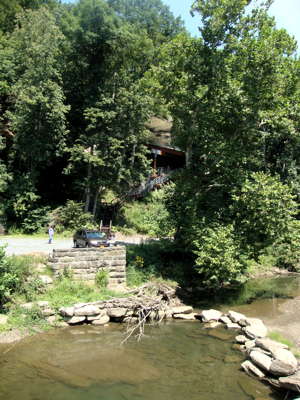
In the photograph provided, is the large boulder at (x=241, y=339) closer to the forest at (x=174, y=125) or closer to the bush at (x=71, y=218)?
the forest at (x=174, y=125)

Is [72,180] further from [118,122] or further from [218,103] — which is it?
[218,103]

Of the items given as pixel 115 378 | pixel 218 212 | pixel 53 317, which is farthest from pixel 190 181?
pixel 115 378

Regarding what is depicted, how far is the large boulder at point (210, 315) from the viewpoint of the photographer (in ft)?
54.9

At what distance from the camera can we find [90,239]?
22.1m

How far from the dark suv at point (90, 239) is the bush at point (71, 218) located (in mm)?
7213

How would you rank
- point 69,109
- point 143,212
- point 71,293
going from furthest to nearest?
1. point 143,212
2. point 69,109
3. point 71,293

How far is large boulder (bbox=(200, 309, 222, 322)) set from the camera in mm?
16727

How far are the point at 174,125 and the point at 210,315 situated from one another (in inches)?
523

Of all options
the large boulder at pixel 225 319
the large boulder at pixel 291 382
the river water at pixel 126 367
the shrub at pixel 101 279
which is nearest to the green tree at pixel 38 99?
the shrub at pixel 101 279

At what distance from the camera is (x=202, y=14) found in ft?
72.1

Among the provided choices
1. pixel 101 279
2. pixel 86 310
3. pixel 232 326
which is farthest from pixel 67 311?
pixel 232 326

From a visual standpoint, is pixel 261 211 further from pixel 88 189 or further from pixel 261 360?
pixel 88 189

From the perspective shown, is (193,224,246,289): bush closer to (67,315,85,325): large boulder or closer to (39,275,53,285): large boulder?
(67,315,85,325): large boulder

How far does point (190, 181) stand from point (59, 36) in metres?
18.5
